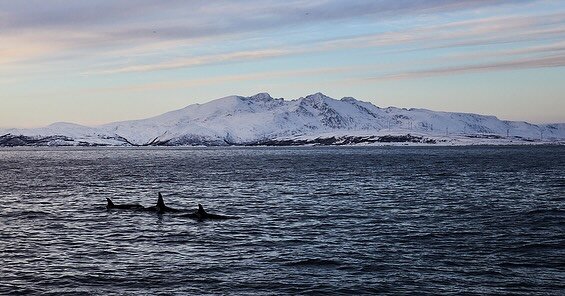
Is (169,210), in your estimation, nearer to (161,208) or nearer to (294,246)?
(161,208)

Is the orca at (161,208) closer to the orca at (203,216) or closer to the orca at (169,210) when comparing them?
the orca at (169,210)

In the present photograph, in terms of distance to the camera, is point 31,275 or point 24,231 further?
point 24,231

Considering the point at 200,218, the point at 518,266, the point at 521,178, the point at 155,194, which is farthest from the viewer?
the point at 521,178

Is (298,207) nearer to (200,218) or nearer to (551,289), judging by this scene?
(200,218)

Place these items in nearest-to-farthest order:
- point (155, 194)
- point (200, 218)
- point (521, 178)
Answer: point (200, 218), point (155, 194), point (521, 178)

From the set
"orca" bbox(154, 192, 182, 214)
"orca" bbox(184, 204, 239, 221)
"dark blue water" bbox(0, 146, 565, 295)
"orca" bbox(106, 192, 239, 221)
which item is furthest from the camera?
"orca" bbox(154, 192, 182, 214)

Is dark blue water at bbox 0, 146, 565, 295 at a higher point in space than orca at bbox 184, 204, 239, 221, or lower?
lower

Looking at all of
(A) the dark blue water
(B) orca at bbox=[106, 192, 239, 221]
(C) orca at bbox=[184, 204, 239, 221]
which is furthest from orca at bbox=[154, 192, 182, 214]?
(C) orca at bbox=[184, 204, 239, 221]

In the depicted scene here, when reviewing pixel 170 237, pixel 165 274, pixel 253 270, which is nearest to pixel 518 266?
pixel 253 270

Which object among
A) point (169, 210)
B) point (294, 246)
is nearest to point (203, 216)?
point (169, 210)

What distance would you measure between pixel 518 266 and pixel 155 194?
5423cm

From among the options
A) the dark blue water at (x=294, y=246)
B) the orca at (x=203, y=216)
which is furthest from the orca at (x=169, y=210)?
the dark blue water at (x=294, y=246)

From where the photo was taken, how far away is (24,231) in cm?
4503

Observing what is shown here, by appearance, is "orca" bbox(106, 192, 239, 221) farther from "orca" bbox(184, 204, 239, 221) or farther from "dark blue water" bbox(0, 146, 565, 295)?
"dark blue water" bbox(0, 146, 565, 295)
